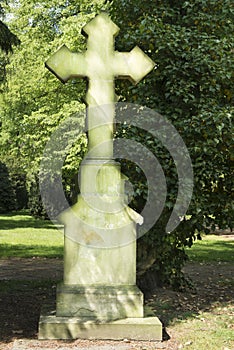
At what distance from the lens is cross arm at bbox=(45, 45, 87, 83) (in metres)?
6.20

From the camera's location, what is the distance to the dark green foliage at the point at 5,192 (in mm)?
29264

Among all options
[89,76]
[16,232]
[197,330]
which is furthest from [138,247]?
[16,232]

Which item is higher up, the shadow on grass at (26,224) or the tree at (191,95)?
the tree at (191,95)

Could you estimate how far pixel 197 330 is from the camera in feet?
20.4

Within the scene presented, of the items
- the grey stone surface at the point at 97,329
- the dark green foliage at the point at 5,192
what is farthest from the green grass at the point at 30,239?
the grey stone surface at the point at 97,329

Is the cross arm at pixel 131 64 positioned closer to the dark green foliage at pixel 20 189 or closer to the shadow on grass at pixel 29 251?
the shadow on grass at pixel 29 251

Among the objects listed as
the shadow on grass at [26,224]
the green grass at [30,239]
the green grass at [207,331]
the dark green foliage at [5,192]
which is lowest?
the green grass at [207,331]

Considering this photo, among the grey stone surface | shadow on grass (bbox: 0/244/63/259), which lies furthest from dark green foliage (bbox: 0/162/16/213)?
the grey stone surface

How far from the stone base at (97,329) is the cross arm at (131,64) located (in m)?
2.71

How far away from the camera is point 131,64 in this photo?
20.7 ft

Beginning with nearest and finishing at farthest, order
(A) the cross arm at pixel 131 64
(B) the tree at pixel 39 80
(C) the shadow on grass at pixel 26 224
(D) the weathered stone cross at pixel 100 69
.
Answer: (D) the weathered stone cross at pixel 100 69 → (A) the cross arm at pixel 131 64 → (B) the tree at pixel 39 80 → (C) the shadow on grass at pixel 26 224

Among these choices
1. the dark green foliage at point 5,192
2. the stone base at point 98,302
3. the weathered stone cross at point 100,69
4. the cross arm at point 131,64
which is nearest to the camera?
the stone base at point 98,302

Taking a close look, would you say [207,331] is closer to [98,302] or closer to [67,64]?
[98,302]

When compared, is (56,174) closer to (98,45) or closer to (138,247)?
(138,247)
